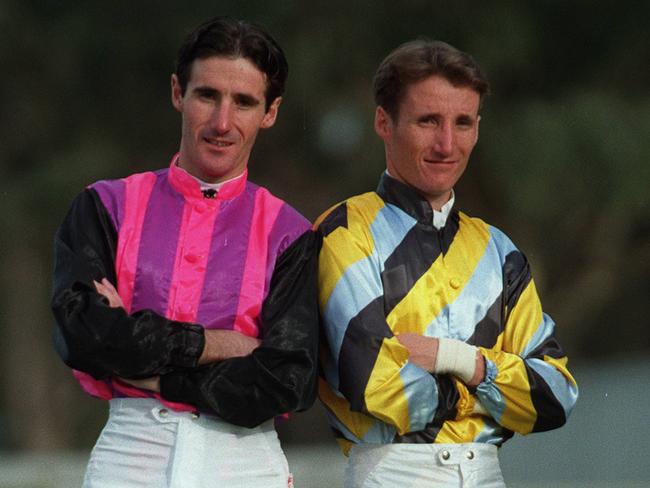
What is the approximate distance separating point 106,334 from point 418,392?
79cm

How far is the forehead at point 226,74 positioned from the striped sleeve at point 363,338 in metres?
0.44

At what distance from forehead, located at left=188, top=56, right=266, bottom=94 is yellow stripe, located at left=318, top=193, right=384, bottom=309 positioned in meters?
0.44

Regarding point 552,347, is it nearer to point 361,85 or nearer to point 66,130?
point 361,85

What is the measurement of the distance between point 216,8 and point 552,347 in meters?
9.71

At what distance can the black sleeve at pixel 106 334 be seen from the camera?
12.7ft

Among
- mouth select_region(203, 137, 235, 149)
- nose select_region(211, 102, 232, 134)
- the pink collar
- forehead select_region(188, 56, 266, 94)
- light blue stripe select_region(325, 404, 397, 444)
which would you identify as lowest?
light blue stripe select_region(325, 404, 397, 444)

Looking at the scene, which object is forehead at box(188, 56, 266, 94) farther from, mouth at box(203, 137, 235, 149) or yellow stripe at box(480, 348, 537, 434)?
yellow stripe at box(480, 348, 537, 434)

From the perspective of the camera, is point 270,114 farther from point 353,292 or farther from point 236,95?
point 353,292

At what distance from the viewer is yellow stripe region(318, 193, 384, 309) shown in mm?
4223

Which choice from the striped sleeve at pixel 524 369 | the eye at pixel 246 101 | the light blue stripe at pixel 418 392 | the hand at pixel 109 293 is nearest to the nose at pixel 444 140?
the striped sleeve at pixel 524 369

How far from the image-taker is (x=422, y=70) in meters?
4.38

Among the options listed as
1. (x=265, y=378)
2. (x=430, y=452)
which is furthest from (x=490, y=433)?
(x=265, y=378)

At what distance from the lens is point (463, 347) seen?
415cm

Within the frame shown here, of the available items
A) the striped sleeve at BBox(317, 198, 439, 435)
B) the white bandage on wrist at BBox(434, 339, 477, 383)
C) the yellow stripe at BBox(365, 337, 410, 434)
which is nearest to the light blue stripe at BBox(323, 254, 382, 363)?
the striped sleeve at BBox(317, 198, 439, 435)
